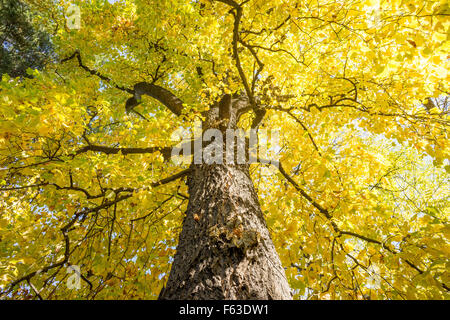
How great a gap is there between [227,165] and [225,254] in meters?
1.49

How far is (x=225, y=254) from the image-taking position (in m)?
1.69

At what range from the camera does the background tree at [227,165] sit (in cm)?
192

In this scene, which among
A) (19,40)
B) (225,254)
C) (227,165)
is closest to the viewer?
(225,254)

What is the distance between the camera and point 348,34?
A: 116 inches

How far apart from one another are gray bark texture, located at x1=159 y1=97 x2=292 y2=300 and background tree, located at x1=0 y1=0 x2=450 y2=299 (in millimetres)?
13

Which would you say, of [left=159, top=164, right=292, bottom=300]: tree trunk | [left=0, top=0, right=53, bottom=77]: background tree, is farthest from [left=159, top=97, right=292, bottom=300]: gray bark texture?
[left=0, top=0, right=53, bottom=77]: background tree

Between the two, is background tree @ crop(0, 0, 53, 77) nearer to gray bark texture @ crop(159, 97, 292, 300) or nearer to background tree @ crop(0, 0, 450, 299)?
background tree @ crop(0, 0, 450, 299)

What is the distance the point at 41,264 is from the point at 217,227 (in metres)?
3.12

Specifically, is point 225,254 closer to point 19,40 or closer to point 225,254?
point 225,254

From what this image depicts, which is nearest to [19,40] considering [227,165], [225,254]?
[227,165]

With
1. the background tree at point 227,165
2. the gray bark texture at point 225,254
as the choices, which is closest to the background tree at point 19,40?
the background tree at point 227,165

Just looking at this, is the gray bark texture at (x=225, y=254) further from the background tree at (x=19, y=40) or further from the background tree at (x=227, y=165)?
the background tree at (x=19, y=40)
